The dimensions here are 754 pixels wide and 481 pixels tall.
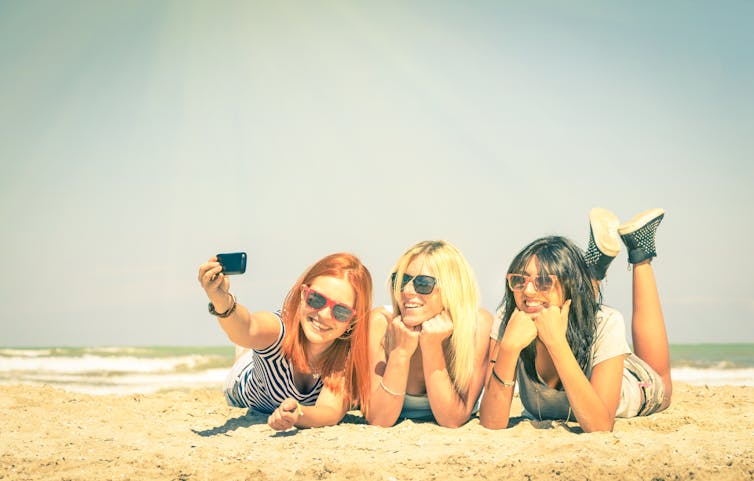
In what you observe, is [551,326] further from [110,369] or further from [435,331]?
[110,369]

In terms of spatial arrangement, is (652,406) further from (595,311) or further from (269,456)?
(269,456)

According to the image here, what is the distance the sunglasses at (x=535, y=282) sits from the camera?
15.8 ft

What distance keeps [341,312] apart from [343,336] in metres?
0.37

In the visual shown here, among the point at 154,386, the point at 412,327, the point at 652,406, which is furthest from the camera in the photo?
the point at 154,386

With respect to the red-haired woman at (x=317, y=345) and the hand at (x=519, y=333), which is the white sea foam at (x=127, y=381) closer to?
the red-haired woman at (x=317, y=345)

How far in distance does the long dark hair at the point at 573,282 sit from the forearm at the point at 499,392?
18.5 inches

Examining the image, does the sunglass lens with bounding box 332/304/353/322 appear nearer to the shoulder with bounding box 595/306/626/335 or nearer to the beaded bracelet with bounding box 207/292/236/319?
the beaded bracelet with bounding box 207/292/236/319

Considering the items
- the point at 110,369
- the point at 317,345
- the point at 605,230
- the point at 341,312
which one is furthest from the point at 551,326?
the point at 110,369

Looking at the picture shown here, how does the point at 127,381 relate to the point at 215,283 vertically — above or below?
below

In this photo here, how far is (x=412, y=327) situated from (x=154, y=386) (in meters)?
12.4

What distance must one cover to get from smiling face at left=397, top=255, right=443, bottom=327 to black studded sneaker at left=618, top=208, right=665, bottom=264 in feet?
8.13

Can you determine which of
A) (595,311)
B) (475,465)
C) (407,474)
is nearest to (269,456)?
(407,474)

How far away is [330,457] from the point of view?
13.9ft

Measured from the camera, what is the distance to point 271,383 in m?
5.32
